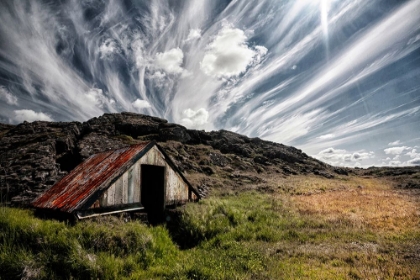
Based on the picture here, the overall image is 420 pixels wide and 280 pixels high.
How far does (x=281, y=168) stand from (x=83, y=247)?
6067 cm

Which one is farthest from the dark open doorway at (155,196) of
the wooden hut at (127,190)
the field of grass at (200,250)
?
the field of grass at (200,250)

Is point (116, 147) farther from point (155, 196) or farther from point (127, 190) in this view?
point (127, 190)

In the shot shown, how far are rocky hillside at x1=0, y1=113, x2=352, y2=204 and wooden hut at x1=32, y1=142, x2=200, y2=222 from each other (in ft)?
15.2

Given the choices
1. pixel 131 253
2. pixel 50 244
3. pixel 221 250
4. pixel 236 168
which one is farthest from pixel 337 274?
pixel 236 168

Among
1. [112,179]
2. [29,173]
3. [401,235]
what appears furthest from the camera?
[29,173]

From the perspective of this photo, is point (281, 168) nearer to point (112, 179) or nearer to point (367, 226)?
point (367, 226)

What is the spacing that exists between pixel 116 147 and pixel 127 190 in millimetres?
24505

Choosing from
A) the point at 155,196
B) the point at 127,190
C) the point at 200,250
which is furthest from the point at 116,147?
the point at 200,250

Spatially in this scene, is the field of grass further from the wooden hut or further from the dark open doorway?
the dark open doorway

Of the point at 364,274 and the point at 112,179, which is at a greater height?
the point at 112,179

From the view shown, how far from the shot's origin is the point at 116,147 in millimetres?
30984

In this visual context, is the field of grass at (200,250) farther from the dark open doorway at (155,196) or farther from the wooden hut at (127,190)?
the dark open doorway at (155,196)

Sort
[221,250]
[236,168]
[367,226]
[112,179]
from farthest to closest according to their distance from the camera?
1. [236,168]
2. [367,226]
3. [112,179]
4. [221,250]

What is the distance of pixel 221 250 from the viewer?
7.22m
